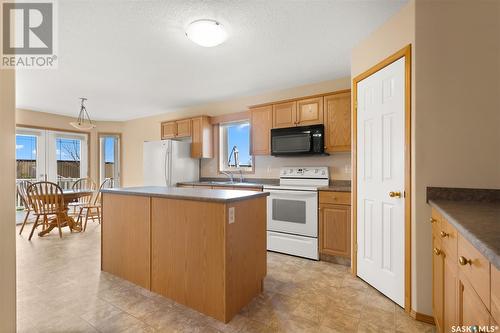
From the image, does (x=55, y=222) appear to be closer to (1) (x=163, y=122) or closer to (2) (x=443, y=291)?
(1) (x=163, y=122)

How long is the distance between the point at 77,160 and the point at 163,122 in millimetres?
2598

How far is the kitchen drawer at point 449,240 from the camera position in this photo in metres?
1.18

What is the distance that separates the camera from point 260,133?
A: 3.92 m

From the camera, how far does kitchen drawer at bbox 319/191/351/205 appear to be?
286cm

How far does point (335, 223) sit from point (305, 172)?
3.16ft

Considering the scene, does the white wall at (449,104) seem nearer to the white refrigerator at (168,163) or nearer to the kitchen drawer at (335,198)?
the kitchen drawer at (335,198)

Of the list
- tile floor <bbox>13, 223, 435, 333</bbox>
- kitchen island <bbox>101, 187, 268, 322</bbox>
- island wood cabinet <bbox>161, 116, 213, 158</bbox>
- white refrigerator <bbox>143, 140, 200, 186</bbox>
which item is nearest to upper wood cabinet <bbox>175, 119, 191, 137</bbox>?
island wood cabinet <bbox>161, 116, 213, 158</bbox>

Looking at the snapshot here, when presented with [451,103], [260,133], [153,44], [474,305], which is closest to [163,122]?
[260,133]

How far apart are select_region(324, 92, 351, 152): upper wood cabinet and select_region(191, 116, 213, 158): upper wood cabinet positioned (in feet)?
7.75

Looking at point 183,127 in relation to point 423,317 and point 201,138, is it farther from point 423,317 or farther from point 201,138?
point 423,317

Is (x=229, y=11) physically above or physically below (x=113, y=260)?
above

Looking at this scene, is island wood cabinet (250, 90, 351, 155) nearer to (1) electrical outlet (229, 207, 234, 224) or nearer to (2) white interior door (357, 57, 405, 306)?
(2) white interior door (357, 57, 405, 306)

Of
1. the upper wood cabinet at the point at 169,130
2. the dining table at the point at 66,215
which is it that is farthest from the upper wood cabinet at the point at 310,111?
the dining table at the point at 66,215

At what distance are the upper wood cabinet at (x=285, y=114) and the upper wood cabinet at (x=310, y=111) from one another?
0.08 m
